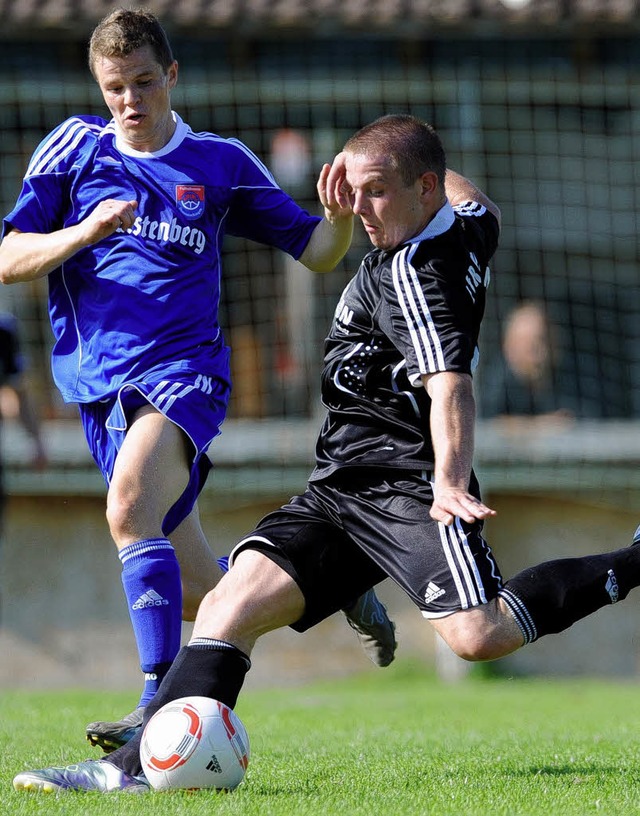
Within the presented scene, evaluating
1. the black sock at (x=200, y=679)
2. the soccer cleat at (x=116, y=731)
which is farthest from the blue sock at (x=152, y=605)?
the black sock at (x=200, y=679)

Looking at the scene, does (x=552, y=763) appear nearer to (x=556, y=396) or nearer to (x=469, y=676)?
(x=469, y=676)

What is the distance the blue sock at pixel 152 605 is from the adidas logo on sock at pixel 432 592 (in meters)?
1.04

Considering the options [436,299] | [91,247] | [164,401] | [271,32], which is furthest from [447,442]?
[271,32]

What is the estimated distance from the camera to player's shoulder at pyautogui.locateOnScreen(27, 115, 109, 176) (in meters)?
5.51

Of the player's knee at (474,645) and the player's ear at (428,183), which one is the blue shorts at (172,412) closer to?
the player's ear at (428,183)

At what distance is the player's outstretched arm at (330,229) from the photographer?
15.9ft

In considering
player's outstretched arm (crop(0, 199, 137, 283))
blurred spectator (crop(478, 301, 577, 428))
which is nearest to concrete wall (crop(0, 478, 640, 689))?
blurred spectator (crop(478, 301, 577, 428))

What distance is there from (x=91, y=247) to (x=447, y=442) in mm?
1921

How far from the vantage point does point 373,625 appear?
5.37 metres

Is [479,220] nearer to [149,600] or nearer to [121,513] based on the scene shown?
[121,513]

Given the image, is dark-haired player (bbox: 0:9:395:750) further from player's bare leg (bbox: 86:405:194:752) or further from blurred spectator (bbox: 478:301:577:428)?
blurred spectator (bbox: 478:301:577:428)

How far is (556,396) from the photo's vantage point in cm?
1222

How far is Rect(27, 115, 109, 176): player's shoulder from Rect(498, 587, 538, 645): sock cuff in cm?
241

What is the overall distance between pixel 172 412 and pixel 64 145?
1192mm
